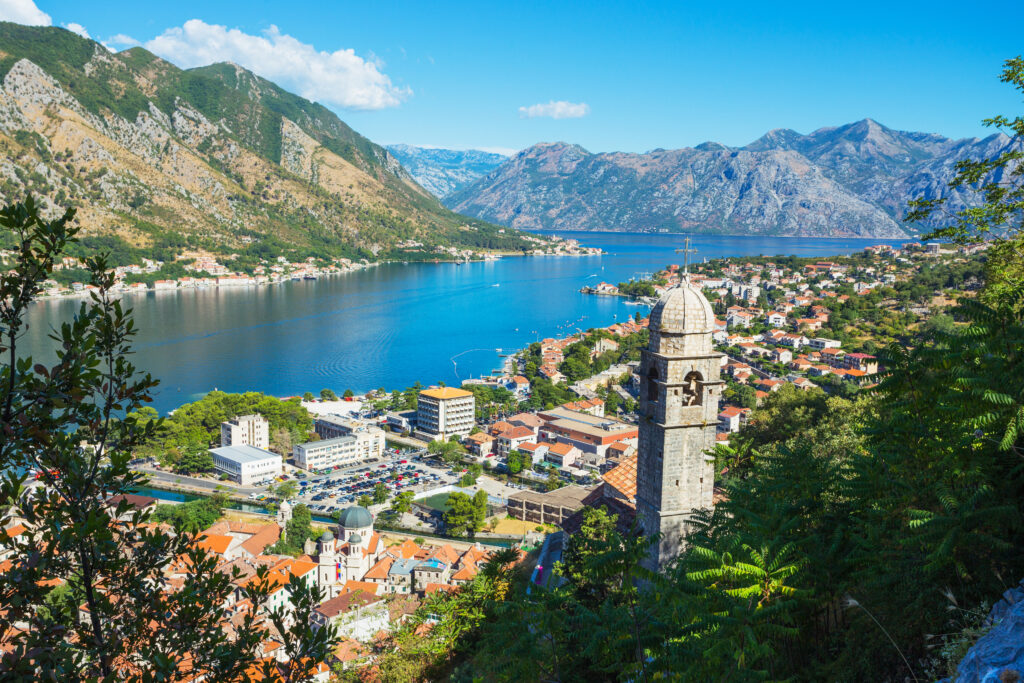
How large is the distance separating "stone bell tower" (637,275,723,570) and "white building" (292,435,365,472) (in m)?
22.4

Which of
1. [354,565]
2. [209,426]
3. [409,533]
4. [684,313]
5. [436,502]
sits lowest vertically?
[409,533]

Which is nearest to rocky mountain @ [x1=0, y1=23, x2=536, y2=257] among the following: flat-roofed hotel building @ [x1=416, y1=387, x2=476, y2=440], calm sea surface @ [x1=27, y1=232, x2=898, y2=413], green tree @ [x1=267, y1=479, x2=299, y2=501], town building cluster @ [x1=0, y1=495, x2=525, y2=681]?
calm sea surface @ [x1=27, y1=232, x2=898, y2=413]

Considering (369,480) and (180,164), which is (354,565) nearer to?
(369,480)

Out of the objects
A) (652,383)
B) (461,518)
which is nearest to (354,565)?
(461,518)

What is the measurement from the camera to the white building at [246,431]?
27031 millimetres

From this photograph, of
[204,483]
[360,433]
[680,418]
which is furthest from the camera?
[360,433]

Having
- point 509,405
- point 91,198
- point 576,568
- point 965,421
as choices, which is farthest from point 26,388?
point 91,198

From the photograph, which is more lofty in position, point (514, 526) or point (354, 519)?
point (354, 519)

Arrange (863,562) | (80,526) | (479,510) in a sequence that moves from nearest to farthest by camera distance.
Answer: (80,526), (863,562), (479,510)

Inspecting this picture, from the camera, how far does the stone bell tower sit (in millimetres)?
6539

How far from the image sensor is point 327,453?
88.7 ft

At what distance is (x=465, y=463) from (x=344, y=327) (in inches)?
1148

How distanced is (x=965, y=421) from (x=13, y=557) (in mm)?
4501

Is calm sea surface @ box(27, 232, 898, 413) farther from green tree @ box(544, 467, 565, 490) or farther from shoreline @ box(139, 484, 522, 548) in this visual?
green tree @ box(544, 467, 565, 490)
